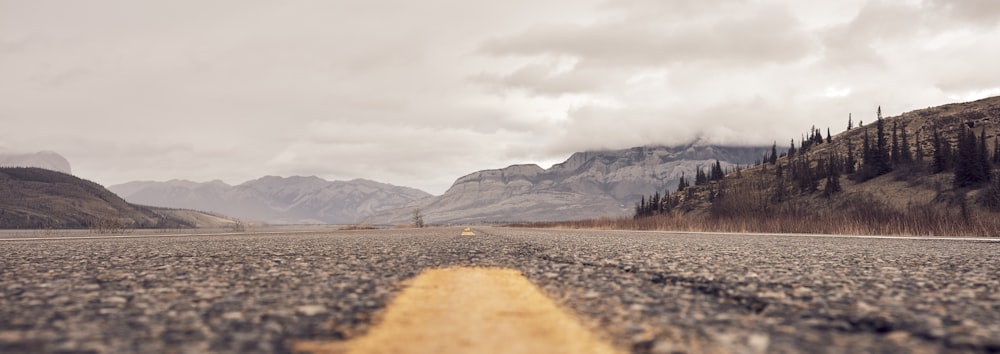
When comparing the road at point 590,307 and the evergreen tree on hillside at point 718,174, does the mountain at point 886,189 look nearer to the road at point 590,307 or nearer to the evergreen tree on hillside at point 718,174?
the evergreen tree on hillside at point 718,174

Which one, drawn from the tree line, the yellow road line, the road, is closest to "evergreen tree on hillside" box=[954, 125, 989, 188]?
the tree line

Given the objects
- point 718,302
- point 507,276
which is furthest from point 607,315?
point 507,276

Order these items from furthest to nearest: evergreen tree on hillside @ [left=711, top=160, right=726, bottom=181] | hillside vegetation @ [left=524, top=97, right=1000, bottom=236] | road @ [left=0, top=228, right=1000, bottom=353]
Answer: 1. evergreen tree on hillside @ [left=711, top=160, right=726, bottom=181]
2. hillside vegetation @ [left=524, top=97, right=1000, bottom=236]
3. road @ [left=0, top=228, right=1000, bottom=353]

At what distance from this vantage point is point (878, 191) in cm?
8412

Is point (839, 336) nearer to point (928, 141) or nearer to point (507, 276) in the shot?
point (507, 276)

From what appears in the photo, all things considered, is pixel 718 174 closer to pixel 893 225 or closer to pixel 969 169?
pixel 969 169

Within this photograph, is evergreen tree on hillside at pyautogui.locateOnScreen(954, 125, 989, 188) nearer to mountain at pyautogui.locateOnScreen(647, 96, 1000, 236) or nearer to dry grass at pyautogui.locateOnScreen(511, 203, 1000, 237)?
mountain at pyautogui.locateOnScreen(647, 96, 1000, 236)

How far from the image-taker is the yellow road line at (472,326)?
352 cm

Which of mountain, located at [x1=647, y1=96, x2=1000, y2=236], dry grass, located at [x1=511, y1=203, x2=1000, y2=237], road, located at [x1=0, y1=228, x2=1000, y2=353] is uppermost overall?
mountain, located at [x1=647, y1=96, x2=1000, y2=236]

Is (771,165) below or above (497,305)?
above

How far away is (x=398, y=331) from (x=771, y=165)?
15495cm

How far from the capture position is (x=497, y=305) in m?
5.14

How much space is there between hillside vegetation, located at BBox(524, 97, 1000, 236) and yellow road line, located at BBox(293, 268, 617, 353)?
94.1ft

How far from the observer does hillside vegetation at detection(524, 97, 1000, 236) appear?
32625mm
